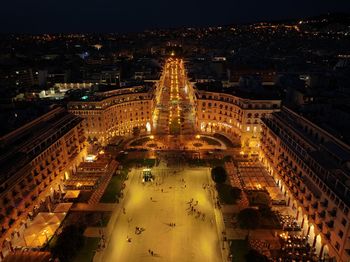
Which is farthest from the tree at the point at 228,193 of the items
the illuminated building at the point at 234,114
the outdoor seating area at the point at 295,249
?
the illuminated building at the point at 234,114

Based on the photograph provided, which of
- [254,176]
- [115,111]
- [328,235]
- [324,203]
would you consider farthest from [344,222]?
[115,111]

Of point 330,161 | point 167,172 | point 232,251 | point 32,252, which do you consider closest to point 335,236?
point 330,161

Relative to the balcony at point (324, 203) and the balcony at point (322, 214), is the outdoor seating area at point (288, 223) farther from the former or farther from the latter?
the balcony at point (324, 203)

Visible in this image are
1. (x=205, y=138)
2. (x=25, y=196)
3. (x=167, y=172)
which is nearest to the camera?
(x=25, y=196)

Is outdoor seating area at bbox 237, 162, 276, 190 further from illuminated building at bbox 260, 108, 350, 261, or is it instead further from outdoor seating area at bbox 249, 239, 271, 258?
outdoor seating area at bbox 249, 239, 271, 258

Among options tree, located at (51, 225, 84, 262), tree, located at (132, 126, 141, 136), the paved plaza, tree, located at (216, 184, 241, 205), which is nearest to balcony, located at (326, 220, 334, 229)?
the paved plaza

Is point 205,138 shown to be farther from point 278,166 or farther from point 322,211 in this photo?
point 322,211

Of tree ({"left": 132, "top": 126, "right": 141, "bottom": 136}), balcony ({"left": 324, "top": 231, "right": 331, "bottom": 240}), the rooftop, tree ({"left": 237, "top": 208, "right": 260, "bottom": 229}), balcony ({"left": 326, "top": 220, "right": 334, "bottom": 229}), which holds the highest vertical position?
the rooftop

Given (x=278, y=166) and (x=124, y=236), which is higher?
(x=278, y=166)
